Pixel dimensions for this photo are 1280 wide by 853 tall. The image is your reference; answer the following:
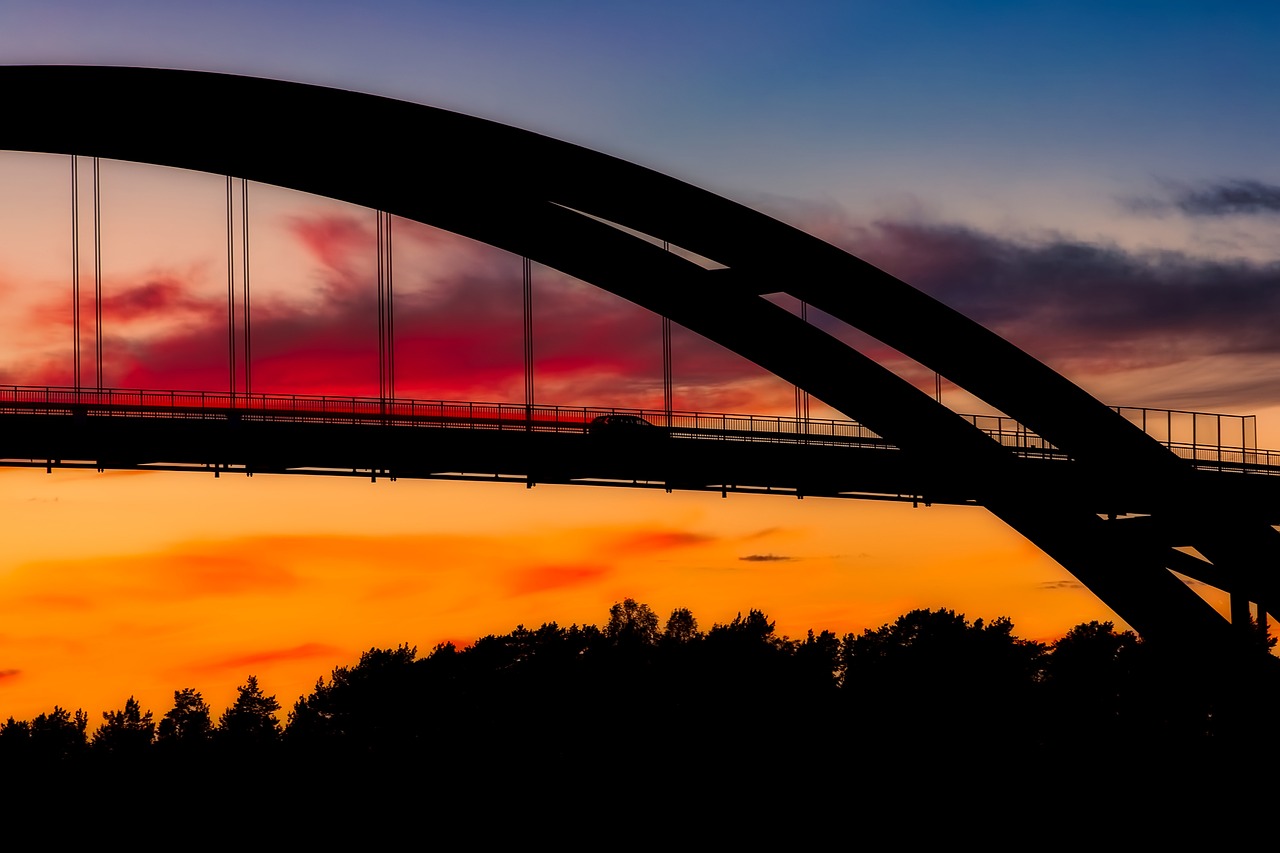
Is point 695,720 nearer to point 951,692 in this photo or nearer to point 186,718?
point 951,692

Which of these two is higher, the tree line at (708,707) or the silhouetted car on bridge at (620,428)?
the silhouetted car on bridge at (620,428)

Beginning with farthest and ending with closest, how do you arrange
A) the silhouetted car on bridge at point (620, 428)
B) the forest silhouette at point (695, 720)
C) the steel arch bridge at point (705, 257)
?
the forest silhouette at point (695, 720) → the silhouetted car on bridge at point (620, 428) → the steel arch bridge at point (705, 257)

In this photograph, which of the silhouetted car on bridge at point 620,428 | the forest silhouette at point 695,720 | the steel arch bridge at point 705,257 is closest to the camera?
the steel arch bridge at point 705,257

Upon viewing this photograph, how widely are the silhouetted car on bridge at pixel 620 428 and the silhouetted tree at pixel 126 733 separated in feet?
155

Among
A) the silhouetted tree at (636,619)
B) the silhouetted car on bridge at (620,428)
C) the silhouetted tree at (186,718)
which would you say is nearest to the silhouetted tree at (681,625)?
the silhouetted tree at (636,619)

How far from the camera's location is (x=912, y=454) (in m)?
32.0

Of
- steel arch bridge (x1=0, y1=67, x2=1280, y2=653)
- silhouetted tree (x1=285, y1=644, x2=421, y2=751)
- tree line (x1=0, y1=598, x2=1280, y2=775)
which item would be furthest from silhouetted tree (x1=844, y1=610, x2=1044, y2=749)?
steel arch bridge (x1=0, y1=67, x2=1280, y2=653)

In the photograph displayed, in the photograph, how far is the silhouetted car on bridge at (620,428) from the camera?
44.9 metres

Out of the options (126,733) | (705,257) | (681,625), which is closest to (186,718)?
(126,733)

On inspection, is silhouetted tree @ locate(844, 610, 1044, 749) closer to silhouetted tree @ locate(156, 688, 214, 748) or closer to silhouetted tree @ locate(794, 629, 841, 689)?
silhouetted tree @ locate(794, 629, 841, 689)

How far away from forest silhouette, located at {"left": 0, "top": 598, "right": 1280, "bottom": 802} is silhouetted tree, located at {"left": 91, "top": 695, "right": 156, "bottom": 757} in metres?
0.50

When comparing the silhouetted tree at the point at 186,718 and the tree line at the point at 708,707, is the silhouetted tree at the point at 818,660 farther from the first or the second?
the silhouetted tree at the point at 186,718

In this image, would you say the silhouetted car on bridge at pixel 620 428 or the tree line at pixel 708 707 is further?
the tree line at pixel 708 707

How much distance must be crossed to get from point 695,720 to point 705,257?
A: 133 ft
